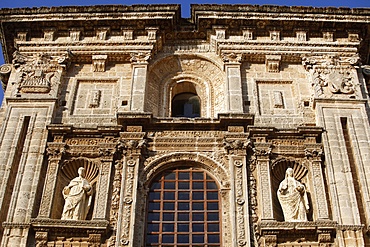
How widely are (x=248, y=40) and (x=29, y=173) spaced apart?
26.1ft

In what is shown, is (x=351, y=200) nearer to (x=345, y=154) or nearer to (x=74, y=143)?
(x=345, y=154)

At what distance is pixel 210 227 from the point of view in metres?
15.5

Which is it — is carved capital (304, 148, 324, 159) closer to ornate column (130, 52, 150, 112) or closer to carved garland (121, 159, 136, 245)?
carved garland (121, 159, 136, 245)

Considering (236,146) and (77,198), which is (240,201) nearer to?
(236,146)

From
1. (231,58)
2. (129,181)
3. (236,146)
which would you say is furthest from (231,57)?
(129,181)

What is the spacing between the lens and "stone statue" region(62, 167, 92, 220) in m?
15.5

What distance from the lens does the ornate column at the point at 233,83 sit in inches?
701

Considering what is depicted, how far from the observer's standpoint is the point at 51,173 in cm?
1627

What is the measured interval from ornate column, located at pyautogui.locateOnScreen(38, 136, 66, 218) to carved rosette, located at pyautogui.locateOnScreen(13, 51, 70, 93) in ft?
6.92

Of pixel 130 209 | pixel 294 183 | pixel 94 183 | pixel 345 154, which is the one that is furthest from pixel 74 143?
pixel 345 154

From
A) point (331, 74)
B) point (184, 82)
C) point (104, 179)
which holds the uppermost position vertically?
point (184, 82)

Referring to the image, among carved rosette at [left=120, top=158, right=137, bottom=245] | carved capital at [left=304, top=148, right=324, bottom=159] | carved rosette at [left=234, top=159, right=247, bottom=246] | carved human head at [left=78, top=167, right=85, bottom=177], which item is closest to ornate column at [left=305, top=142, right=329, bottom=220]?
carved capital at [left=304, top=148, right=324, bottom=159]

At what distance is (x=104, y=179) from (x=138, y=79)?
380 cm

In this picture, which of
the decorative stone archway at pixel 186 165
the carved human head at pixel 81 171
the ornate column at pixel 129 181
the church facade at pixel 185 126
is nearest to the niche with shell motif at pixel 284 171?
the church facade at pixel 185 126
